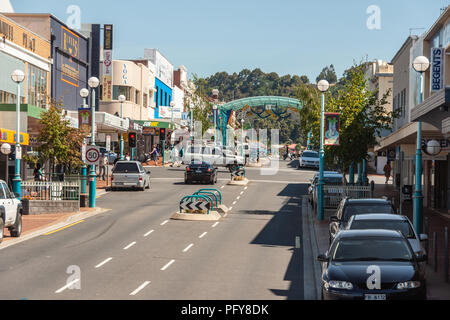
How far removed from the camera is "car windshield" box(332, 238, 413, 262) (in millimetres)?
13547

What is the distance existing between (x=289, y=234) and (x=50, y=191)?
1124cm

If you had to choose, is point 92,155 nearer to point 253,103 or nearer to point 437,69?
point 437,69

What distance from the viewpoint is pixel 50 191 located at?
3031 cm

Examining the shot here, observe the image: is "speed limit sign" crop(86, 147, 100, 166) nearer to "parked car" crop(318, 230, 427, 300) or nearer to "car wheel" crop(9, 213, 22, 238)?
"car wheel" crop(9, 213, 22, 238)

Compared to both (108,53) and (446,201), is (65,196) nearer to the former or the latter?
(446,201)

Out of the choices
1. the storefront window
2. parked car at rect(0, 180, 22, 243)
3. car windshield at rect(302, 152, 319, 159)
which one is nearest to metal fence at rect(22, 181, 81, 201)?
parked car at rect(0, 180, 22, 243)

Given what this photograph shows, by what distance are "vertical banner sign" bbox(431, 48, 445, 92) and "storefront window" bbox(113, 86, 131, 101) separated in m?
45.5

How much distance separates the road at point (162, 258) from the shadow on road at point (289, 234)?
0.03 metres

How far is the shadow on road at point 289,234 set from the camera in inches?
630

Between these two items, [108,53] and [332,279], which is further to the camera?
[108,53]

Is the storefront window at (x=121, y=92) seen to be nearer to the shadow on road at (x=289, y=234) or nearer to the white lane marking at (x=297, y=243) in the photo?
the shadow on road at (x=289, y=234)
